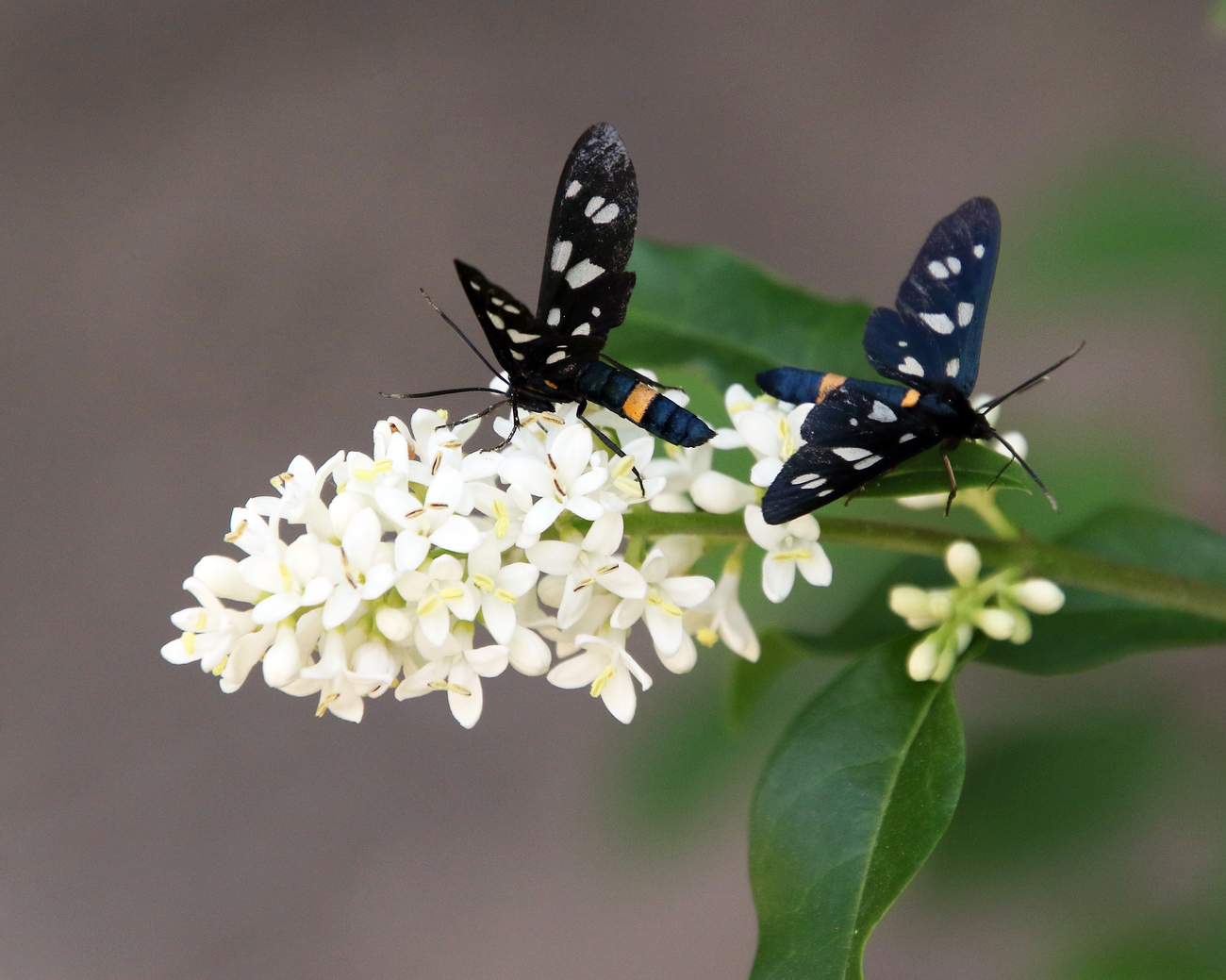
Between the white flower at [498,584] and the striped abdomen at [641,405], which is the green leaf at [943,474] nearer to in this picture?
the striped abdomen at [641,405]

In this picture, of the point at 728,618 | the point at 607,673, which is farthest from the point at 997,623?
the point at 607,673

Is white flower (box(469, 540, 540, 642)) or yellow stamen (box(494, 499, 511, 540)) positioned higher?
yellow stamen (box(494, 499, 511, 540))

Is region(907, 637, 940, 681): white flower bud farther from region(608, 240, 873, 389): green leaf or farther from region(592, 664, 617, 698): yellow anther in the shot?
region(608, 240, 873, 389): green leaf

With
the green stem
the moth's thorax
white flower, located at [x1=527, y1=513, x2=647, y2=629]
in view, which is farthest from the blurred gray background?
the moth's thorax

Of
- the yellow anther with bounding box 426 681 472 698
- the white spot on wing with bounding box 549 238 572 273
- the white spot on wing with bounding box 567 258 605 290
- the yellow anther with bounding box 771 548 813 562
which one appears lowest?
the yellow anther with bounding box 426 681 472 698

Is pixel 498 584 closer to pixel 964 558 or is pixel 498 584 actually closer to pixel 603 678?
pixel 603 678

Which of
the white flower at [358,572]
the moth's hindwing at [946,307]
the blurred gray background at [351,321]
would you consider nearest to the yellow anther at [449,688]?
the white flower at [358,572]

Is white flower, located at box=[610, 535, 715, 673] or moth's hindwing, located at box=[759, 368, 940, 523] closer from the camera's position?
moth's hindwing, located at box=[759, 368, 940, 523]
